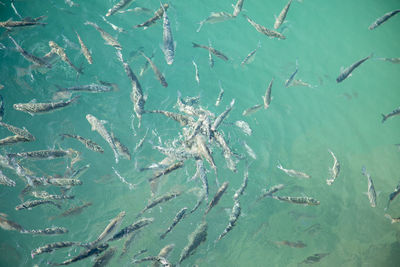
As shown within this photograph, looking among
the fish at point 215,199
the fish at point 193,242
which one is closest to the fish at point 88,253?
the fish at point 193,242

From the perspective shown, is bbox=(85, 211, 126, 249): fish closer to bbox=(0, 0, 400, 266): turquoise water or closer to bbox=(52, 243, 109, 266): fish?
bbox=(52, 243, 109, 266): fish

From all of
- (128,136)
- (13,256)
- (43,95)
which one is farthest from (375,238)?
(43,95)

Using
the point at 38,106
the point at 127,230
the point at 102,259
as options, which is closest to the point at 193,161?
the point at 127,230

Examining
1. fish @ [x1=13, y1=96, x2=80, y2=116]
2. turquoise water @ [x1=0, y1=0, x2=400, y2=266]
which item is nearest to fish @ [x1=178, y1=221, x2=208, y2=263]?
turquoise water @ [x1=0, y1=0, x2=400, y2=266]

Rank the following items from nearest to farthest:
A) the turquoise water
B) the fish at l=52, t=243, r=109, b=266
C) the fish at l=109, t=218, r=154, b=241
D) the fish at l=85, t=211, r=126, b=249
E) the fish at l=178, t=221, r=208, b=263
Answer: the fish at l=52, t=243, r=109, b=266
the fish at l=109, t=218, r=154, b=241
the fish at l=85, t=211, r=126, b=249
the fish at l=178, t=221, r=208, b=263
the turquoise water

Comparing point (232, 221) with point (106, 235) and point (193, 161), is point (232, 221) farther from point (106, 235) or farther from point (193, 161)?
point (193, 161)

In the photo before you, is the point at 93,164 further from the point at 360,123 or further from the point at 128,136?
the point at 360,123

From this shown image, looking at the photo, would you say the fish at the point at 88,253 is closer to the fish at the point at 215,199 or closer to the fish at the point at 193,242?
the fish at the point at 193,242

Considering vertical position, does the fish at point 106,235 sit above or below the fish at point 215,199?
below
